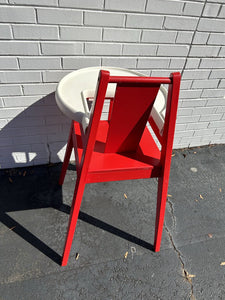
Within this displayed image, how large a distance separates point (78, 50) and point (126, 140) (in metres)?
Result: 0.89

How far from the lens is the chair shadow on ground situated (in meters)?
2.06

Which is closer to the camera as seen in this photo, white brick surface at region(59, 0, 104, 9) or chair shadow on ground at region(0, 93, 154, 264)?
white brick surface at region(59, 0, 104, 9)

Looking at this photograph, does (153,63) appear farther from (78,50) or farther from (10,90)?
(10,90)

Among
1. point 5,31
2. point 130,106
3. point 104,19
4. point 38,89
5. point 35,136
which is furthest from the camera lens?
point 35,136

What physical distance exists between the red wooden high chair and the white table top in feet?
0.33

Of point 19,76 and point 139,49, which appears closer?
point 19,76

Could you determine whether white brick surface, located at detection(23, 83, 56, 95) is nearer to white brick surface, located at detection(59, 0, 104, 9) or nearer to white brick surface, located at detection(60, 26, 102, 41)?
white brick surface, located at detection(60, 26, 102, 41)

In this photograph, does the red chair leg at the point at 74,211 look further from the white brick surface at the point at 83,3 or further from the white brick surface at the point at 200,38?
the white brick surface at the point at 200,38

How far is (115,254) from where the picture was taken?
1.92 metres

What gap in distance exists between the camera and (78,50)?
1905 mm

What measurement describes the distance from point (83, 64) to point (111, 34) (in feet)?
1.07

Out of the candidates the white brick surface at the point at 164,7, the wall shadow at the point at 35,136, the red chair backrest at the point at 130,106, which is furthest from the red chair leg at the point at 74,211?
the white brick surface at the point at 164,7

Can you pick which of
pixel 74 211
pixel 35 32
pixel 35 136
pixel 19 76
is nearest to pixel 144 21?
pixel 35 32

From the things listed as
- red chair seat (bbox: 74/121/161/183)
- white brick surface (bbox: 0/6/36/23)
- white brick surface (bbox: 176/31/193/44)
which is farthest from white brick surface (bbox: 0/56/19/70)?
white brick surface (bbox: 176/31/193/44)
